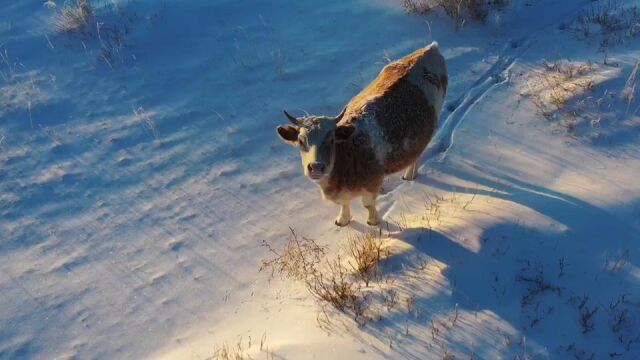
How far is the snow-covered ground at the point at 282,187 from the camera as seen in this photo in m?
4.92

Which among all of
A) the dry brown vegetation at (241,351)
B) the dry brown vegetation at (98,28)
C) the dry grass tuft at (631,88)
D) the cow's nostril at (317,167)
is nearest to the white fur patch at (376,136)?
the cow's nostril at (317,167)

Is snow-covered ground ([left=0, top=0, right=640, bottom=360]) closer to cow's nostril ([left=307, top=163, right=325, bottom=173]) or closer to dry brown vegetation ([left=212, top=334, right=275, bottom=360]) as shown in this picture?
dry brown vegetation ([left=212, top=334, right=275, bottom=360])

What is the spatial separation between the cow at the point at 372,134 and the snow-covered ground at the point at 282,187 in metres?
0.68

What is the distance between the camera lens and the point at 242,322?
5.51m

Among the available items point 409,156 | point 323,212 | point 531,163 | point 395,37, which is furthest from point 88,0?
point 531,163

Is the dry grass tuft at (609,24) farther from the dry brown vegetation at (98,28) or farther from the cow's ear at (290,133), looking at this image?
the dry brown vegetation at (98,28)

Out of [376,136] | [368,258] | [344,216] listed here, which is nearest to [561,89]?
[376,136]

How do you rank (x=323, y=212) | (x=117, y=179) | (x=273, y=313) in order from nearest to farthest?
(x=273, y=313) < (x=323, y=212) < (x=117, y=179)

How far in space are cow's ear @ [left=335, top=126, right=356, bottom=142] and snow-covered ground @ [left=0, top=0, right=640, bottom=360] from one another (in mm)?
1251

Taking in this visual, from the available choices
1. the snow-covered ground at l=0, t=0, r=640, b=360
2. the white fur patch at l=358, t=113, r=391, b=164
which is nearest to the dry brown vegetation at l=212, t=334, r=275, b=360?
the snow-covered ground at l=0, t=0, r=640, b=360

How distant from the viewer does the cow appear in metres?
5.37

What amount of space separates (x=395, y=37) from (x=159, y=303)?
6.20 metres

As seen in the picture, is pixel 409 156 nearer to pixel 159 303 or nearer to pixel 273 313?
pixel 273 313

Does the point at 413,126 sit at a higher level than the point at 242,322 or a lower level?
higher
